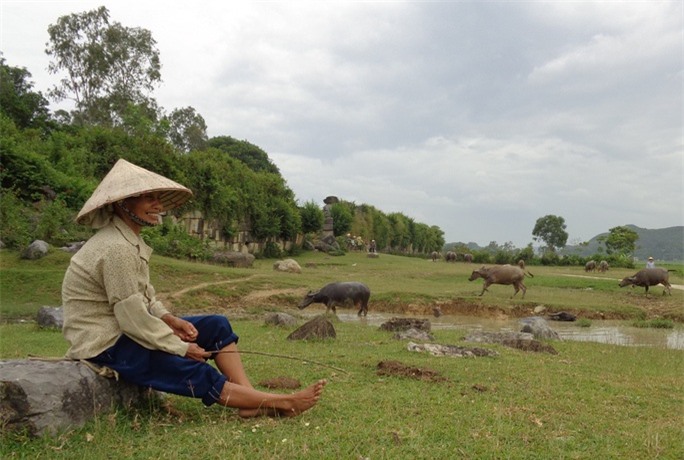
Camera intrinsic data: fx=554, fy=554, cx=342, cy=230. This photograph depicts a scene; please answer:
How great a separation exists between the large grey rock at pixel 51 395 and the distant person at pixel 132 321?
6.6 inches

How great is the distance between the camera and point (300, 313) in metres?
17.3

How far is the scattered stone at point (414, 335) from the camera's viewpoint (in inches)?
412

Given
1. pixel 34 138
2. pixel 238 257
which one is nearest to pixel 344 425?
pixel 238 257

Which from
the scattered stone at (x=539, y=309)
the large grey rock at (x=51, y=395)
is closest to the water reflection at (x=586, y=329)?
the scattered stone at (x=539, y=309)

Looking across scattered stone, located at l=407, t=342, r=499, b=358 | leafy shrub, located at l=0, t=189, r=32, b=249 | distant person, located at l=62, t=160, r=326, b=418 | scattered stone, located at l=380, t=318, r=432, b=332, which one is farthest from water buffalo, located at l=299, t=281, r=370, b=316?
distant person, located at l=62, t=160, r=326, b=418

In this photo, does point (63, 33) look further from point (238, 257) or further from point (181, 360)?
point (181, 360)

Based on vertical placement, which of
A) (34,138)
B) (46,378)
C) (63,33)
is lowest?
(46,378)

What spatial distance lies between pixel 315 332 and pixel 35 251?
11.6 m

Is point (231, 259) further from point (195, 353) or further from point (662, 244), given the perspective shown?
point (662, 244)

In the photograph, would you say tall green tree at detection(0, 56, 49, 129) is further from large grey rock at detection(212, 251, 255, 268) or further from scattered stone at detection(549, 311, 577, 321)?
scattered stone at detection(549, 311, 577, 321)

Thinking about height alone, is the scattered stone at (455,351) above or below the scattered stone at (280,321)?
above

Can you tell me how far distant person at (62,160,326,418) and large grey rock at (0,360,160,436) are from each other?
169 millimetres

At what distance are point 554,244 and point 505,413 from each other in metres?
79.1

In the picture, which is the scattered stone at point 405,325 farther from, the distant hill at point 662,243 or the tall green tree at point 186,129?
the distant hill at point 662,243
